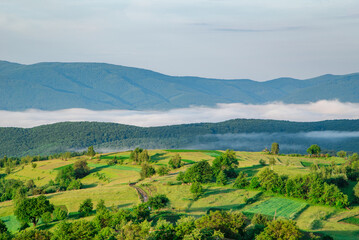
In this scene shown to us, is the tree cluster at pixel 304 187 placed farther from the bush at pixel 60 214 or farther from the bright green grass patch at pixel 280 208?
the bush at pixel 60 214

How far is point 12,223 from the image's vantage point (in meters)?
101

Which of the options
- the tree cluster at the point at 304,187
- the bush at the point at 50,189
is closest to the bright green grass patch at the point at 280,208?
the tree cluster at the point at 304,187

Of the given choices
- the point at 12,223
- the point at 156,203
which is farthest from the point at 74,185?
the point at 156,203

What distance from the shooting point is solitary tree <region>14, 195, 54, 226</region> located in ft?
313

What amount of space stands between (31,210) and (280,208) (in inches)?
2306

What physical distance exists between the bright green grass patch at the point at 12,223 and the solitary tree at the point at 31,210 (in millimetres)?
2822

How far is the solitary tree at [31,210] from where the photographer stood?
95419mm

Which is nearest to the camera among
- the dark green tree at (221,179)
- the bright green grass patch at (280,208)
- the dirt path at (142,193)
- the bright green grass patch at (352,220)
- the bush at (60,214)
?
the bright green grass patch at (352,220)

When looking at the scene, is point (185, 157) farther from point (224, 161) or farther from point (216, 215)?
point (216, 215)

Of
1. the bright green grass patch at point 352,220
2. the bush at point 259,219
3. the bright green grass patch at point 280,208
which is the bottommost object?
the bright green grass patch at point 352,220

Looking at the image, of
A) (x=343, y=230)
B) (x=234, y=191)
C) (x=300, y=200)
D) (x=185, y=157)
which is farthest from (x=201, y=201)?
(x=185, y=157)

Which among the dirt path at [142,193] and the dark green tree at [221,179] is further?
the dark green tree at [221,179]

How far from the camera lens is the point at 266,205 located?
335ft

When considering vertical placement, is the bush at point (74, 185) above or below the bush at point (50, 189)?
above
